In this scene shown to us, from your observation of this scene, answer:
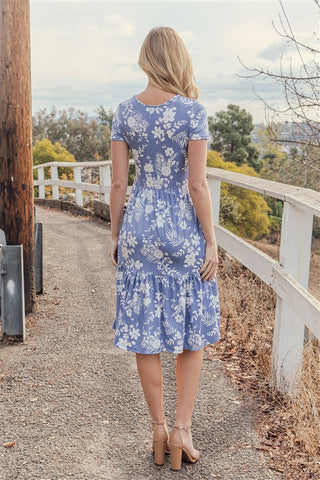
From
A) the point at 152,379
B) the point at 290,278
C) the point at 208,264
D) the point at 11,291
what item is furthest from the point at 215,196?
the point at 152,379

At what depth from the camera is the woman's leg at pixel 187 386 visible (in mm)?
2816

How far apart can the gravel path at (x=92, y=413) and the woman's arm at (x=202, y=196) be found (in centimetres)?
97

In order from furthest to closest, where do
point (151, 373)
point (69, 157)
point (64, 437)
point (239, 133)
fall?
point (239, 133), point (69, 157), point (64, 437), point (151, 373)

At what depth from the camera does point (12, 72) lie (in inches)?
191

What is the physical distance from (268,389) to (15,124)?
3.03 metres

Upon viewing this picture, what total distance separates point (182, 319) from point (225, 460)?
2.57ft

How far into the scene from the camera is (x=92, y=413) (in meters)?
3.38

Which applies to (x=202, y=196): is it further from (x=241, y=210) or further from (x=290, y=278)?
(x=241, y=210)

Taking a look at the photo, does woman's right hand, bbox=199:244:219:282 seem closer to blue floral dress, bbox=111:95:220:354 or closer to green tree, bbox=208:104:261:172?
blue floral dress, bbox=111:95:220:354

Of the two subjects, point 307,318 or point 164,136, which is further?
point 307,318

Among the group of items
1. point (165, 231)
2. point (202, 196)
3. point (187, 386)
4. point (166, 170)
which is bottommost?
point (187, 386)

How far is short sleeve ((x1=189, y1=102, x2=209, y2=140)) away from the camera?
2.53m

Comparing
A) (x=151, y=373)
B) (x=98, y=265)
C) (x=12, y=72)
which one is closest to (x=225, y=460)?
(x=151, y=373)

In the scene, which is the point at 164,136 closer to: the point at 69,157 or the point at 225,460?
the point at 225,460
